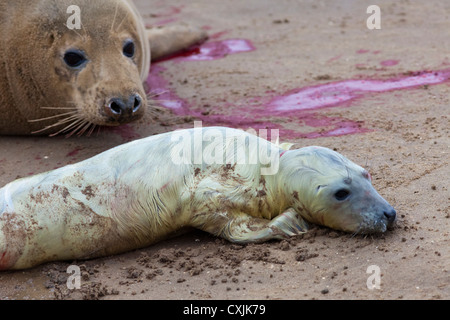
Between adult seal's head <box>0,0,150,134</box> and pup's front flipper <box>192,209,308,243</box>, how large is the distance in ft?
4.90

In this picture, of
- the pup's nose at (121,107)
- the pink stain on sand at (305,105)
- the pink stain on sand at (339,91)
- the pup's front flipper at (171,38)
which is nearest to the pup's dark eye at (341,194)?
the pink stain on sand at (305,105)

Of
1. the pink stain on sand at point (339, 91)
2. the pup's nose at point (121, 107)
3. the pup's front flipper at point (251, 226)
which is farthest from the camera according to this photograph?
the pink stain on sand at point (339, 91)

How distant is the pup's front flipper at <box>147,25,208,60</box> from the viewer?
269 inches

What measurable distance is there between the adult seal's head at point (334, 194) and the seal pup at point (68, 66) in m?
1.62

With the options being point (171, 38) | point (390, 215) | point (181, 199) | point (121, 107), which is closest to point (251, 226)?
point (181, 199)

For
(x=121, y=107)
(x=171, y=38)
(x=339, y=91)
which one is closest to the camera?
(x=121, y=107)

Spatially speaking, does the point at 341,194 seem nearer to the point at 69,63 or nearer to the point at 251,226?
the point at 251,226

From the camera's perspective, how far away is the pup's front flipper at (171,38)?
269 inches

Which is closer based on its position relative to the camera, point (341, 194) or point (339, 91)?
point (341, 194)

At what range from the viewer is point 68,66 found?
4.81 m

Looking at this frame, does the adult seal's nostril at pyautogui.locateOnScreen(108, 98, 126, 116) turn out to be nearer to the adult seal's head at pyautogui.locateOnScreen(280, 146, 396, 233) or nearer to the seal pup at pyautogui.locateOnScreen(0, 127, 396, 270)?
the seal pup at pyautogui.locateOnScreen(0, 127, 396, 270)

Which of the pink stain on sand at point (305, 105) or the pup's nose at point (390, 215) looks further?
the pink stain on sand at point (305, 105)

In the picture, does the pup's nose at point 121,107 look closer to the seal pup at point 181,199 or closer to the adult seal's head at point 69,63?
the adult seal's head at point 69,63

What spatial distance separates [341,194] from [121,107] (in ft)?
6.10
